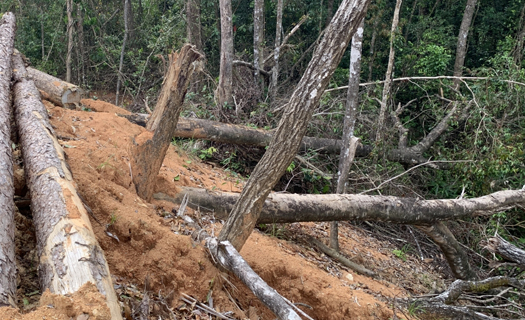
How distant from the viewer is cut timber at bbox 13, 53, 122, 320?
229 centimetres

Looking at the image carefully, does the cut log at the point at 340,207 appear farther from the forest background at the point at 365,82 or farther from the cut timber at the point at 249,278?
the cut timber at the point at 249,278

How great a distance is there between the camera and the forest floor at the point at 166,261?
2.81 m

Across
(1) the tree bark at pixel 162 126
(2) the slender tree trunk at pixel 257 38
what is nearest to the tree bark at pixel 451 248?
(1) the tree bark at pixel 162 126

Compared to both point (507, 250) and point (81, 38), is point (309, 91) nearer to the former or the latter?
point (507, 250)

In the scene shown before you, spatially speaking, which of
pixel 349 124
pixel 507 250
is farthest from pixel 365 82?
pixel 507 250

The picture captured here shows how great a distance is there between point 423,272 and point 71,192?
5.18m

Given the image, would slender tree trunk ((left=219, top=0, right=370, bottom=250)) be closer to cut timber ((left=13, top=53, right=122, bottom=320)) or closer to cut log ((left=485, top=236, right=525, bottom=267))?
cut timber ((left=13, top=53, right=122, bottom=320))

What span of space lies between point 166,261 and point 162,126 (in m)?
1.45

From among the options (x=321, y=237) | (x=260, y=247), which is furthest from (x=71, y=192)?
(x=321, y=237)

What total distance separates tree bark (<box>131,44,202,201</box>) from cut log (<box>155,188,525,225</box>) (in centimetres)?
26

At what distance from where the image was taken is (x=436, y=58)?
448 inches

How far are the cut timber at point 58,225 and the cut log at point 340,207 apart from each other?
121 centimetres

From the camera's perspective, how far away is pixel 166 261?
3.22 meters

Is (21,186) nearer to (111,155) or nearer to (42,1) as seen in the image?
(111,155)
